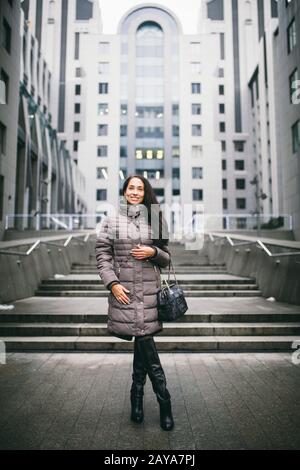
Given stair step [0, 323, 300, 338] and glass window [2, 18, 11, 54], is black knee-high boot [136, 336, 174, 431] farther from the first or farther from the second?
glass window [2, 18, 11, 54]

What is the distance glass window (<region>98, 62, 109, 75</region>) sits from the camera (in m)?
45.6

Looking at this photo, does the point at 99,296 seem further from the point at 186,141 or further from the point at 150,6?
the point at 150,6

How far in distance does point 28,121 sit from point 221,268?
846 inches

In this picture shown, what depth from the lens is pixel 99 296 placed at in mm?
7781

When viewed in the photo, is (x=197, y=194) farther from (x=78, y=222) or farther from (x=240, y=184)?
(x=78, y=222)

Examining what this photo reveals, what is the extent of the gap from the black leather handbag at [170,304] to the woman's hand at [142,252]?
0.34 meters

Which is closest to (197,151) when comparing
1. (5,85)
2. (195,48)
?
(195,48)

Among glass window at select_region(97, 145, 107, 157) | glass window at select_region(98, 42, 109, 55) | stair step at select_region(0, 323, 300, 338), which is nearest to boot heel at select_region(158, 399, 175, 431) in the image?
stair step at select_region(0, 323, 300, 338)

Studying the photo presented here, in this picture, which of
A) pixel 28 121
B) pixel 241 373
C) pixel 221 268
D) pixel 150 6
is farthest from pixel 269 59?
pixel 241 373

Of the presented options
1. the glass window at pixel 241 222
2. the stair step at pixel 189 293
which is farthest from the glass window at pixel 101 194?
the stair step at pixel 189 293

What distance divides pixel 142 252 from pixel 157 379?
1.03 metres

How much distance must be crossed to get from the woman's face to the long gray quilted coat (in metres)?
0.20

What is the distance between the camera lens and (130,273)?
279cm

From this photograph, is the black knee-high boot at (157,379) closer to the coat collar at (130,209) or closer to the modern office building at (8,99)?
the coat collar at (130,209)
